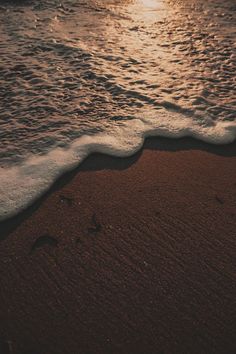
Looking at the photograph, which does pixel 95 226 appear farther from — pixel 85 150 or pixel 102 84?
pixel 102 84

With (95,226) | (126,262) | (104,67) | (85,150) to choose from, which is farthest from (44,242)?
(104,67)

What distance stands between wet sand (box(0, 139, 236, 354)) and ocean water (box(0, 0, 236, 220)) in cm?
24

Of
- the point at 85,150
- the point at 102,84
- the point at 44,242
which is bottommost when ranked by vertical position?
the point at 44,242

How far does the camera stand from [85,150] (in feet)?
8.12

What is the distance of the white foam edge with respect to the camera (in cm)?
215

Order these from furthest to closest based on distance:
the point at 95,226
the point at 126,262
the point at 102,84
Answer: the point at 102,84, the point at 95,226, the point at 126,262

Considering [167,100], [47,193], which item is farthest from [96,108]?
[47,193]

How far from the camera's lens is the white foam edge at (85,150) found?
215 cm

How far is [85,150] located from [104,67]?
1294 millimetres

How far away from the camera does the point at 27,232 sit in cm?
193

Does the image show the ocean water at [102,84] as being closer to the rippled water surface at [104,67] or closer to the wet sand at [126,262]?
the rippled water surface at [104,67]

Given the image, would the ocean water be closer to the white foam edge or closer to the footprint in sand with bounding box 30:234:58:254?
the white foam edge

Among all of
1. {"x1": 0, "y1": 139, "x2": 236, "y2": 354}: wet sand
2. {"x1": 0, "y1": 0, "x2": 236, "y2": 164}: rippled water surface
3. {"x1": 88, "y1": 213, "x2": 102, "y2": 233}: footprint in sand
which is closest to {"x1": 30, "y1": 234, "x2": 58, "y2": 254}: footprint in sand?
{"x1": 0, "y1": 139, "x2": 236, "y2": 354}: wet sand

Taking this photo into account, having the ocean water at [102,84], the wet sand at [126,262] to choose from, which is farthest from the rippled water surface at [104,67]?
the wet sand at [126,262]
